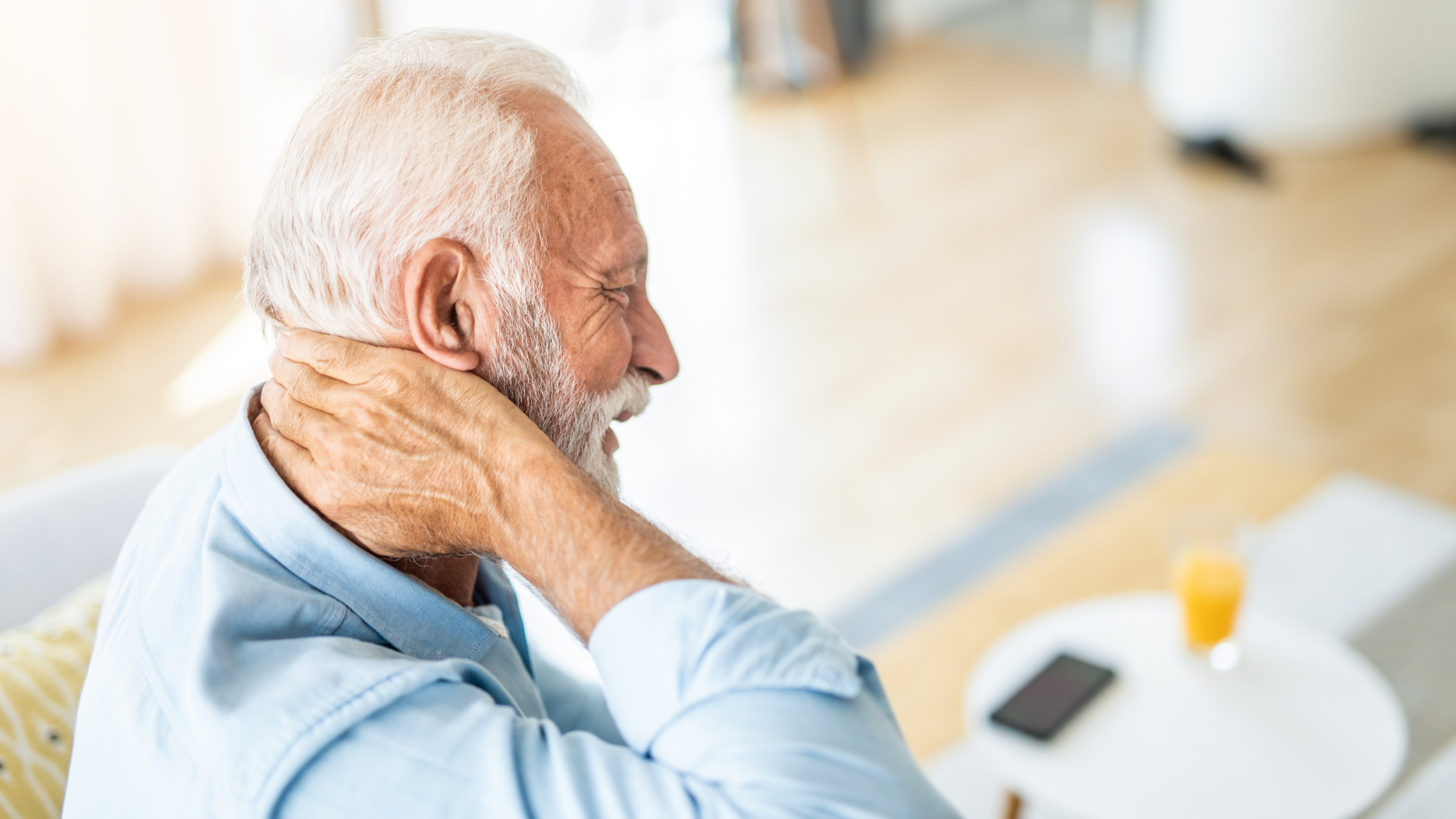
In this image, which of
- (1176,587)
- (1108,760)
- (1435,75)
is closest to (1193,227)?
(1435,75)

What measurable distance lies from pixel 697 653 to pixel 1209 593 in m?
1.04

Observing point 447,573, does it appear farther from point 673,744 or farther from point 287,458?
point 673,744

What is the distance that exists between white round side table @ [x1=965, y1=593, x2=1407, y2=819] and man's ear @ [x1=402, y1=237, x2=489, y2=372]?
852 mm

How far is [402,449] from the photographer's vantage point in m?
0.88

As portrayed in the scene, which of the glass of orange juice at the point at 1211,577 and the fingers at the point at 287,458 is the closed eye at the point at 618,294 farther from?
the glass of orange juice at the point at 1211,577

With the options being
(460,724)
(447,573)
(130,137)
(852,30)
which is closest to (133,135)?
(130,137)

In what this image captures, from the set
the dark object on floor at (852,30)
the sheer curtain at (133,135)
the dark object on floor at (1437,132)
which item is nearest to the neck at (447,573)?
the sheer curtain at (133,135)

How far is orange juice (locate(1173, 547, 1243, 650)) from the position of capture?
63.1 inches

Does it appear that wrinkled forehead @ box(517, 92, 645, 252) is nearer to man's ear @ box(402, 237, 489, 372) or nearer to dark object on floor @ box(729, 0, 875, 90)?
man's ear @ box(402, 237, 489, 372)

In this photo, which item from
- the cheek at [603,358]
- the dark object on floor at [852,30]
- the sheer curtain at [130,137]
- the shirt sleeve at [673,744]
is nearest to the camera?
the shirt sleeve at [673,744]

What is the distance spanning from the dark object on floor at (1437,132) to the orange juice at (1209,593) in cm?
302

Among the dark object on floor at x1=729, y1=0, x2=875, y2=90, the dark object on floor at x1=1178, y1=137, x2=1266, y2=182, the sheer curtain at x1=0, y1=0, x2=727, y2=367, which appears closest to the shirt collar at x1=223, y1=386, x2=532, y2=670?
the sheer curtain at x1=0, y1=0, x2=727, y2=367

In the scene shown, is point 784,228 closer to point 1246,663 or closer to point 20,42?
point 20,42

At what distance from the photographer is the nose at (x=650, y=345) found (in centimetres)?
103
